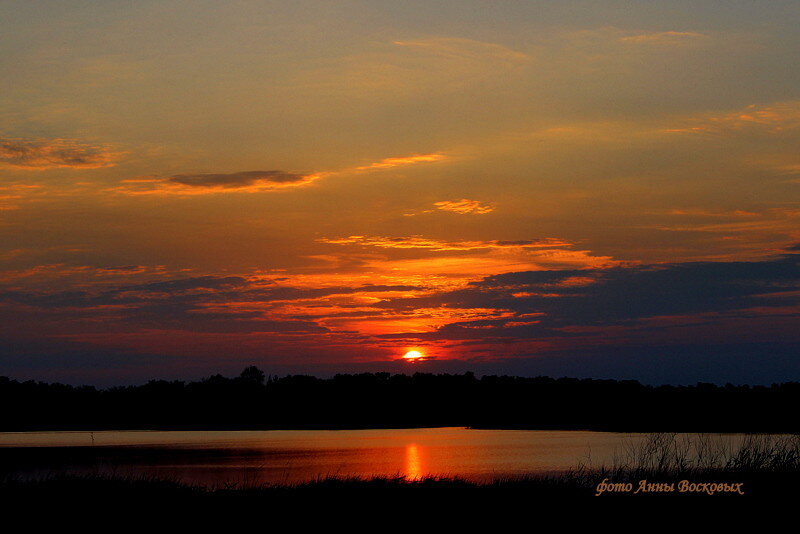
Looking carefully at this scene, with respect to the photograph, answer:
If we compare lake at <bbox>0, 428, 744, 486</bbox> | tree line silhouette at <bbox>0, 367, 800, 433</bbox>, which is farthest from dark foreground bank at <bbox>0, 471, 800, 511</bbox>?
tree line silhouette at <bbox>0, 367, 800, 433</bbox>

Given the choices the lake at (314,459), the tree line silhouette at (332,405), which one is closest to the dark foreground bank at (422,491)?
the lake at (314,459)

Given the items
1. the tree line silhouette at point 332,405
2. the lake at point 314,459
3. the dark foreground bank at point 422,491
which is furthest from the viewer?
the tree line silhouette at point 332,405

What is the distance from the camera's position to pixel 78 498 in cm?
2328

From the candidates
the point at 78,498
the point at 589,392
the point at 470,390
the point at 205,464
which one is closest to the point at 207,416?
the point at 470,390

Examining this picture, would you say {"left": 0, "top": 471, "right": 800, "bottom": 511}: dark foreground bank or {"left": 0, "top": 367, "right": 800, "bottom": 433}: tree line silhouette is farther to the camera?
{"left": 0, "top": 367, "right": 800, "bottom": 433}: tree line silhouette

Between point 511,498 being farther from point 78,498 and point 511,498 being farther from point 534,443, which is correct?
point 534,443

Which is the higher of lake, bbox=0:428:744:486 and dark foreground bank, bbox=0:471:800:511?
dark foreground bank, bbox=0:471:800:511

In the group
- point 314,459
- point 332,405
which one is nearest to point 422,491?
point 314,459

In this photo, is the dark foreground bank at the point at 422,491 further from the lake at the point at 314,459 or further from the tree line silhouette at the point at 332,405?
the tree line silhouette at the point at 332,405

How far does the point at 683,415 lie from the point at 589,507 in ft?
309

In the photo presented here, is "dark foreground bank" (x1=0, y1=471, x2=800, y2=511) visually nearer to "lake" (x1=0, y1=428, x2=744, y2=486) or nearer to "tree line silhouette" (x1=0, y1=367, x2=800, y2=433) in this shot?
"lake" (x1=0, y1=428, x2=744, y2=486)

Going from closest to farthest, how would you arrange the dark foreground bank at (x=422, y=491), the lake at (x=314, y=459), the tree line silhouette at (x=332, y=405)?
1. the dark foreground bank at (x=422, y=491)
2. the lake at (x=314, y=459)
3. the tree line silhouette at (x=332, y=405)

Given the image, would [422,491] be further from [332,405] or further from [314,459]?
[332,405]

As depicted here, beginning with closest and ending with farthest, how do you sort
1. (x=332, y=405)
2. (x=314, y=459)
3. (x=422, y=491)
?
1. (x=422, y=491)
2. (x=314, y=459)
3. (x=332, y=405)
